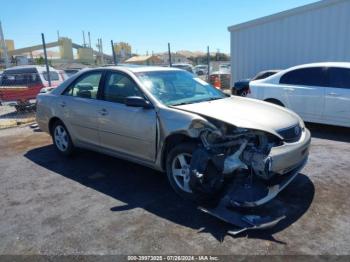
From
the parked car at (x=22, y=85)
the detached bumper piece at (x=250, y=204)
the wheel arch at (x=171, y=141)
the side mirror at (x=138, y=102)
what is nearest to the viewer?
the detached bumper piece at (x=250, y=204)

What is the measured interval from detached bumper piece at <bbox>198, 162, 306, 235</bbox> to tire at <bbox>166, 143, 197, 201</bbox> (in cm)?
33

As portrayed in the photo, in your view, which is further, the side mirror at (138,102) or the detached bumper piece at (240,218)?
the side mirror at (138,102)

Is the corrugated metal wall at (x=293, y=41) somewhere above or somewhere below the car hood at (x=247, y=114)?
above

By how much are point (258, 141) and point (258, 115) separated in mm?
399

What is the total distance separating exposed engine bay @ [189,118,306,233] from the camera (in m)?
3.58

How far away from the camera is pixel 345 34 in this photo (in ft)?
33.2

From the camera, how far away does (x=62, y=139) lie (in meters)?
6.05

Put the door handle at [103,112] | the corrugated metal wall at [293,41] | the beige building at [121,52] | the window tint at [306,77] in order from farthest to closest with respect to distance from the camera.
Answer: the beige building at [121,52] → the corrugated metal wall at [293,41] → the window tint at [306,77] → the door handle at [103,112]

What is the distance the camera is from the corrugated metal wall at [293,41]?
10242 mm

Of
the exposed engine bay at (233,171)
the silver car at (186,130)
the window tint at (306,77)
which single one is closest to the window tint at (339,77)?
the window tint at (306,77)

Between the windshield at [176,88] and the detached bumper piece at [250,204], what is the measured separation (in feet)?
4.45

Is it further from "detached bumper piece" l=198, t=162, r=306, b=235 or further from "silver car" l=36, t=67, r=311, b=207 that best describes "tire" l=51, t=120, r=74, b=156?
"detached bumper piece" l=198, t=162, r=306, b=235

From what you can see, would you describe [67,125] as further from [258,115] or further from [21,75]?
[21,75]

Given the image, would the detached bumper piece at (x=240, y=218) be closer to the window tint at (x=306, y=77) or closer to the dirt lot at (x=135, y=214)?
the dirt lot at (x=135, y=214)
